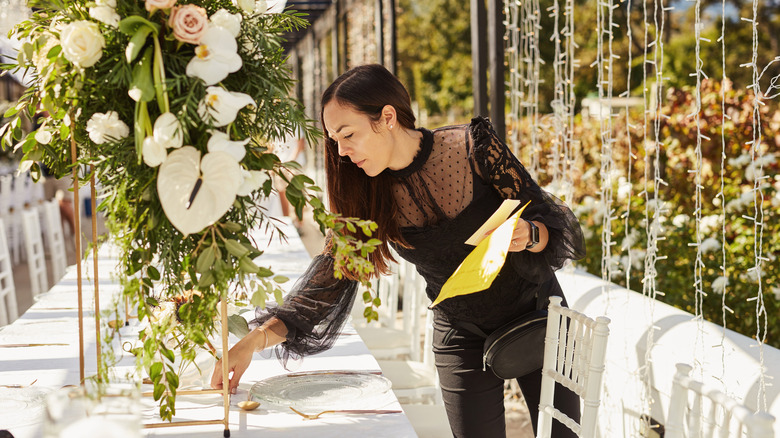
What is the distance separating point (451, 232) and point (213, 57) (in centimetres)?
80

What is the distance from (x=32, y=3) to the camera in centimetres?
123

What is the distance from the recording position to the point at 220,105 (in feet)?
3.86

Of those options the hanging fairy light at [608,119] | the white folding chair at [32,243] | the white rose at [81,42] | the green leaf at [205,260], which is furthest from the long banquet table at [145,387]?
the white folding chair at [32,243]

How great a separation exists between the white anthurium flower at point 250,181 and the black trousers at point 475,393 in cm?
84

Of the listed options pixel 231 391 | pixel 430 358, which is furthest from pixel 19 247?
pixel 231 391

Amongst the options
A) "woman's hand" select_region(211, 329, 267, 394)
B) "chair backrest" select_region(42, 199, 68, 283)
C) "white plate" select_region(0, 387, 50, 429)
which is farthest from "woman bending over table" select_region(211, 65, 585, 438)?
"chair backrest" select_region(42, 199, 68, 283)

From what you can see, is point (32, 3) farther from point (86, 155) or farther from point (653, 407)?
point (653, 407)

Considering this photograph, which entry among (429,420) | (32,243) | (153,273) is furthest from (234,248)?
(32,243)

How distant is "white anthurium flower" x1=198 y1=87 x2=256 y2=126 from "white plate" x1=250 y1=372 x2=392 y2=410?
0.71 metres

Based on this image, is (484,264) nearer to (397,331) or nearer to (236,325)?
(236,325)

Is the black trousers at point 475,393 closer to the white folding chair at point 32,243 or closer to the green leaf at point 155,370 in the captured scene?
the green leaf at point 155,370

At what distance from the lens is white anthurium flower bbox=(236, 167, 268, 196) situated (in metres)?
1.22

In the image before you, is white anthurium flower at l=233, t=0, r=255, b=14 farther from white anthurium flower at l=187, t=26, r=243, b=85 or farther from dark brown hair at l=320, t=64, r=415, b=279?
dark brown hair at l=320, t=64, r=415, b=279

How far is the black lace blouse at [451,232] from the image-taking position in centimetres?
172
